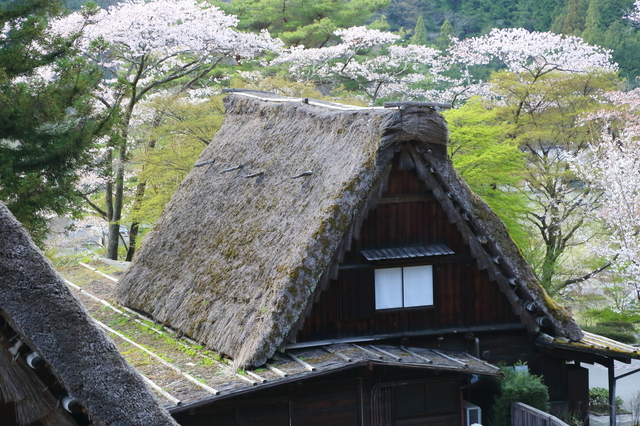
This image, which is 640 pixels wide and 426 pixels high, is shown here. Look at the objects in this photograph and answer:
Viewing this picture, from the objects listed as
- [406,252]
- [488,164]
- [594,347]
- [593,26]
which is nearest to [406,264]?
[406,252]

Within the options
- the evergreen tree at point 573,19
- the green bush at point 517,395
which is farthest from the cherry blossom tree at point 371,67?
the green bush at point 517,395

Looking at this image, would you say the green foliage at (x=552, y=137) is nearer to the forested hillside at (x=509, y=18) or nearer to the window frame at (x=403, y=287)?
the window frame at (x=403, y=287)

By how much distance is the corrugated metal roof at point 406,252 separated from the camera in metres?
11.5

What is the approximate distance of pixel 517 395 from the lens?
11.4m

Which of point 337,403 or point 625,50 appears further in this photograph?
point 625,50

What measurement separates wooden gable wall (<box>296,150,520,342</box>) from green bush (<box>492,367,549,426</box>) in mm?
1117

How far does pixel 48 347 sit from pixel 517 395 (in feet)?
29.9

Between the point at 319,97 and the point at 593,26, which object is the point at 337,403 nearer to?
the point at 319,97

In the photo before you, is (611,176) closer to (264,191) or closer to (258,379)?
(264,191)

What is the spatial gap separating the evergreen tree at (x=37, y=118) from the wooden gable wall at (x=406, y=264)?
6359 millimetres

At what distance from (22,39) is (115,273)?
7053mm

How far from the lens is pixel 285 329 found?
1046cm

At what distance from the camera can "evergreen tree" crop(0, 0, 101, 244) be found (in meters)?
13.7

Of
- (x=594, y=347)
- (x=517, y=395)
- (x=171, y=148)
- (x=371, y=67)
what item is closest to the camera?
(x=517, y=395)
